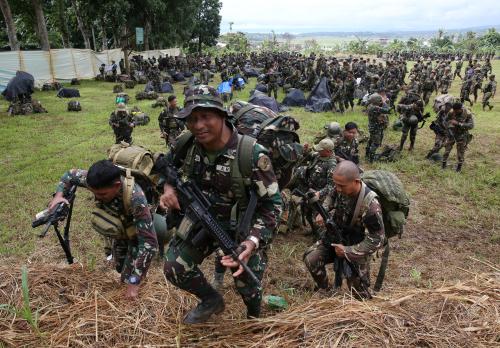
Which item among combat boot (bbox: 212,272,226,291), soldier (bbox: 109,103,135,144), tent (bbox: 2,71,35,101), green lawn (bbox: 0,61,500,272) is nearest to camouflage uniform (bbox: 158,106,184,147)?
soldier (bbox: 109,103,135,144)

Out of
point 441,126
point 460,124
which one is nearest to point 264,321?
point 460,124

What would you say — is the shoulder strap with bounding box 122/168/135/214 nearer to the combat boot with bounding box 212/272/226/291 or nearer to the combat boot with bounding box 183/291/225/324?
the combat boot with bounding box 183/291/225/324

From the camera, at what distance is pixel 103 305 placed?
2.49 m

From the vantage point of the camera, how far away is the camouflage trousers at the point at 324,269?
3.46 meters

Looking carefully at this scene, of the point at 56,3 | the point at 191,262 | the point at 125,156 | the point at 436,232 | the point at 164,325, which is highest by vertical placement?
the point at 56,3

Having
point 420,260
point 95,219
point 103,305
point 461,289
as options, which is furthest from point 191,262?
point 420,260

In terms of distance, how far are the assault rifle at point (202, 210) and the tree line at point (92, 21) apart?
19348 millimetres

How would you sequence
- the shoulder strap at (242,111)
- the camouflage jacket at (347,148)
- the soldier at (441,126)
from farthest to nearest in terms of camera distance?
Result: the soldier at (441,126), the camouflage jacket at (347,148), the shoulder strap at (242,111)

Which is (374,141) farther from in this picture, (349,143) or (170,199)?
(170,199)

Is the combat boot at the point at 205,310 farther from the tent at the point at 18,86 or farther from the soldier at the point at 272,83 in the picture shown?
the soldier at the point at 272,83

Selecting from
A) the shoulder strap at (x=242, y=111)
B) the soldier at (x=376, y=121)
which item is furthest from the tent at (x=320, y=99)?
the shoulder strap at (x=242, y=111)

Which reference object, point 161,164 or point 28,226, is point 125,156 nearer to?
point 161,164

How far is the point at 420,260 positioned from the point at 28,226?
213 inches

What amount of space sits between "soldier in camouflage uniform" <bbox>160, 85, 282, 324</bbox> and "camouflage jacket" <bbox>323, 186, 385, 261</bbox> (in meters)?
0.92
